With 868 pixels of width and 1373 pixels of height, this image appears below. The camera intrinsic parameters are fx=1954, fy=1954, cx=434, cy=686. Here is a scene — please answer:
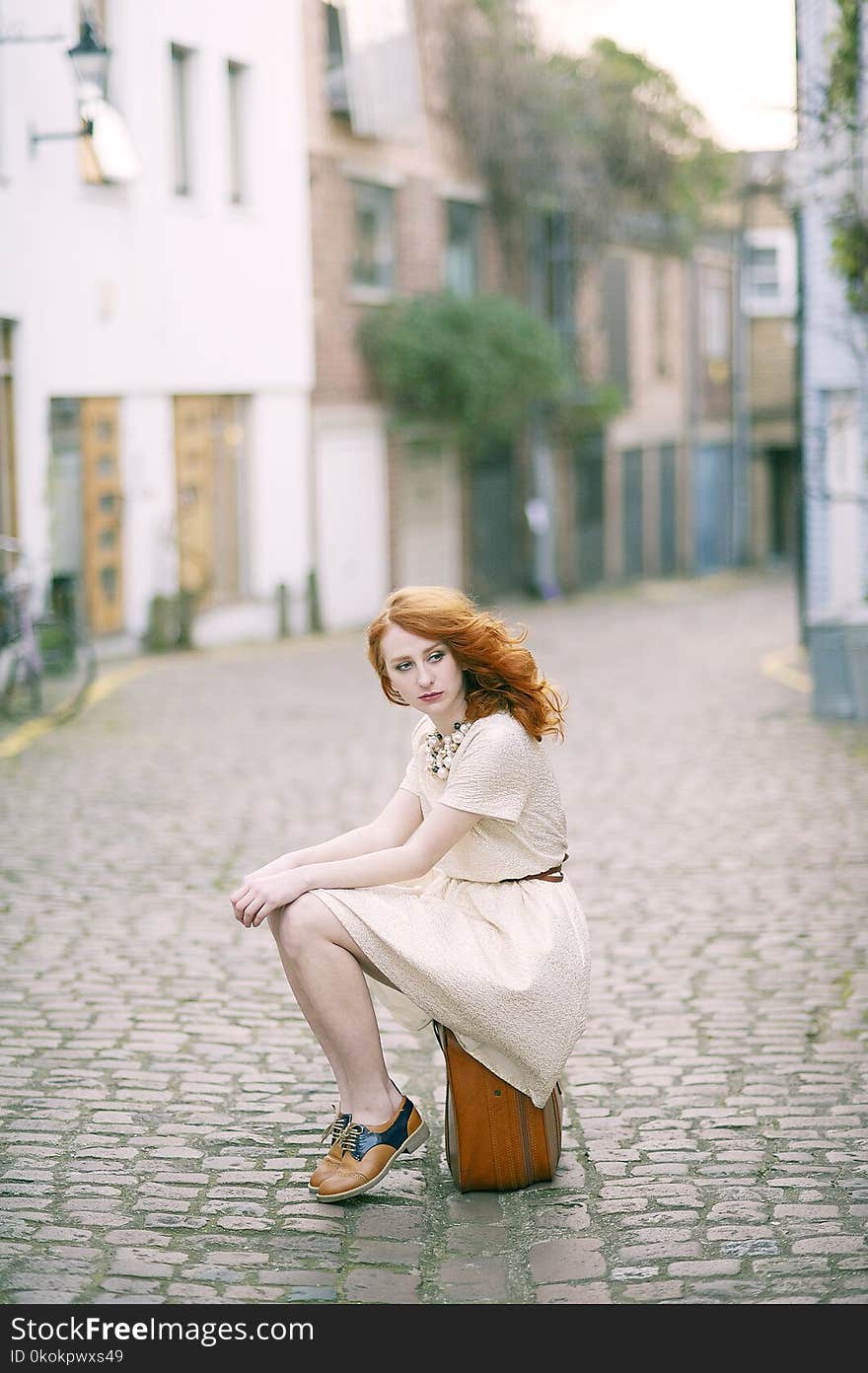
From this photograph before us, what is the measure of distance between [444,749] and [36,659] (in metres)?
9.06

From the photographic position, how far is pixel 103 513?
754 inches

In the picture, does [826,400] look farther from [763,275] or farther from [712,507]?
[763,275]

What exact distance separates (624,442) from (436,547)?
24.4 feet

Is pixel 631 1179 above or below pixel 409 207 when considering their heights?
below

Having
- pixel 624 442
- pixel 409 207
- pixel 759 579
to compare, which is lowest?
pixel 759 579

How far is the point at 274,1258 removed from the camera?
13.7ft

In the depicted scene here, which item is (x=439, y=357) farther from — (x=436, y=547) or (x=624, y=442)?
(x=624, y=442)

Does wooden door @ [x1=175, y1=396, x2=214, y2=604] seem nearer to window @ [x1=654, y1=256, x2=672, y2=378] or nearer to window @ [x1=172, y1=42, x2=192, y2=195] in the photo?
window @ [x1=172, y1=42, x2=192, y2=195]

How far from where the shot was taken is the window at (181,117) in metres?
20.2

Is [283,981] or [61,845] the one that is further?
[61,845]

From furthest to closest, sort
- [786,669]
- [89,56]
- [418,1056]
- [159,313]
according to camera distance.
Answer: [159,313], [786,669], [89,56], [418,1056]

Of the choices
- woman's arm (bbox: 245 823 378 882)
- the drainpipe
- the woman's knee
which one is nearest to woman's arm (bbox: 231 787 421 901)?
woman's arm (bbox: 245 823 378 882)

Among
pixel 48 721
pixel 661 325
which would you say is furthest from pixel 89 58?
pixel 661 325

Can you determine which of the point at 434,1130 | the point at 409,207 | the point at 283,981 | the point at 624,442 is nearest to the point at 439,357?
the point at 409,207
